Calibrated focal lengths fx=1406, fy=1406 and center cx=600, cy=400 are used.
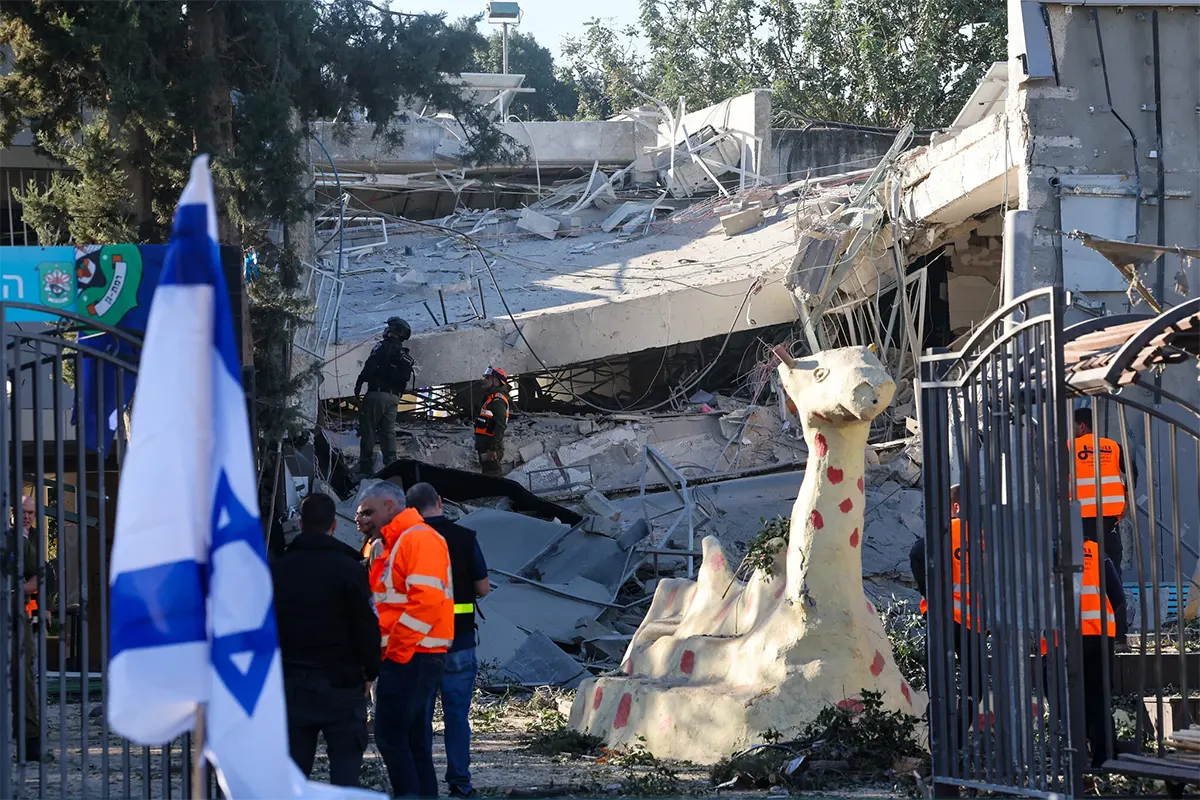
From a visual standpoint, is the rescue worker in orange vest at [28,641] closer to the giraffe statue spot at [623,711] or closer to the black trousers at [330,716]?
the black trousers at [330,716]

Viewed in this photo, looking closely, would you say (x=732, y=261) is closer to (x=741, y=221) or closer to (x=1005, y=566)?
(x=741, y=221)

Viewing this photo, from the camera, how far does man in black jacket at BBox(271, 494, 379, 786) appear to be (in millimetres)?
5910

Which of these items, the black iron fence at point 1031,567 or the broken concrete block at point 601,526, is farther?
the broken concrete block at point 601,526

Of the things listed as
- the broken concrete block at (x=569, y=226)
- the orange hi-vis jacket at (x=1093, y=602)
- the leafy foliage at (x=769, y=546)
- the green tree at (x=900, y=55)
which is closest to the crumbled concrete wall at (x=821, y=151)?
the broken concrete block at (x=569, y=226)

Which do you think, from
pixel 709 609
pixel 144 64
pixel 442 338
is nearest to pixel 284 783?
pixel 709 609

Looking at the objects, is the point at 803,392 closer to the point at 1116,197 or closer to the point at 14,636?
the point at 14,636

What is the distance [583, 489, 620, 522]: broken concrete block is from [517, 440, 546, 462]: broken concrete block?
2290 millimetres

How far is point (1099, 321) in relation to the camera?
23.7ft

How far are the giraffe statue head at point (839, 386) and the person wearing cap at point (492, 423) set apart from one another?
8.33 m

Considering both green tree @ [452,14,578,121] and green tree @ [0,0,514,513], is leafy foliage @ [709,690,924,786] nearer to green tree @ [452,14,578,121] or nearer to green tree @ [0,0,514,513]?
green tree @ [0,0,514,513]

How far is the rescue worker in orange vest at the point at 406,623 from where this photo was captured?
6945mm

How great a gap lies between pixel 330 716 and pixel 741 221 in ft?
50.6

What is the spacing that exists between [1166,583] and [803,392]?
6.53 m

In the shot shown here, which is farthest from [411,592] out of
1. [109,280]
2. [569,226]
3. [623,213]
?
[623,213]
